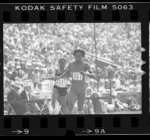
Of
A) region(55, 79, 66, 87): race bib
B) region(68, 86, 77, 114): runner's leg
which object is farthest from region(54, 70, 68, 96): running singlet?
region(68, 86, 77, 114): runner's leg

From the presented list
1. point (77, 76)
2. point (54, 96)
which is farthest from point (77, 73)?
point (54, 96)

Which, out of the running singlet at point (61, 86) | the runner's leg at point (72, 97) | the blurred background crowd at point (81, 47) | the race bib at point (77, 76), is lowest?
the runner's leg at point (72, 97)

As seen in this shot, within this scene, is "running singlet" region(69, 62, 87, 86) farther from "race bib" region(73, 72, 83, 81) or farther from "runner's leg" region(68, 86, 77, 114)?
"runner's leg" region(68, 86, 77, 114)

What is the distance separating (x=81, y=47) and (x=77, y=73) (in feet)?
1.91

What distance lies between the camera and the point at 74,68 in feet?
40.7

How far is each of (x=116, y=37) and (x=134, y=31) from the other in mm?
493

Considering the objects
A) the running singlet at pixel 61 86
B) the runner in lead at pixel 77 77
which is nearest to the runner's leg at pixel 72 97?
the runner in lead at pixel 77 77

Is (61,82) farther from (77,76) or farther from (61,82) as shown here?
(77,76)

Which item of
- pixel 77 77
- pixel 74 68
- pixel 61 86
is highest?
pixel 74 68

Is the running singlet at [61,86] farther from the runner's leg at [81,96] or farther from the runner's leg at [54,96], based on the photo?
the runner's leg at [81,96]

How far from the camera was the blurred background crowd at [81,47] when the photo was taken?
12.4m

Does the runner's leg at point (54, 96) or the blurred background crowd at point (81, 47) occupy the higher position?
the blurred background crowd at point (81, 47)

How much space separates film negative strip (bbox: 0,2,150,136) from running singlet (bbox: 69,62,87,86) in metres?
0.02

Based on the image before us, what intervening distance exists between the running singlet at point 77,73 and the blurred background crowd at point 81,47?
A: 0.15m
